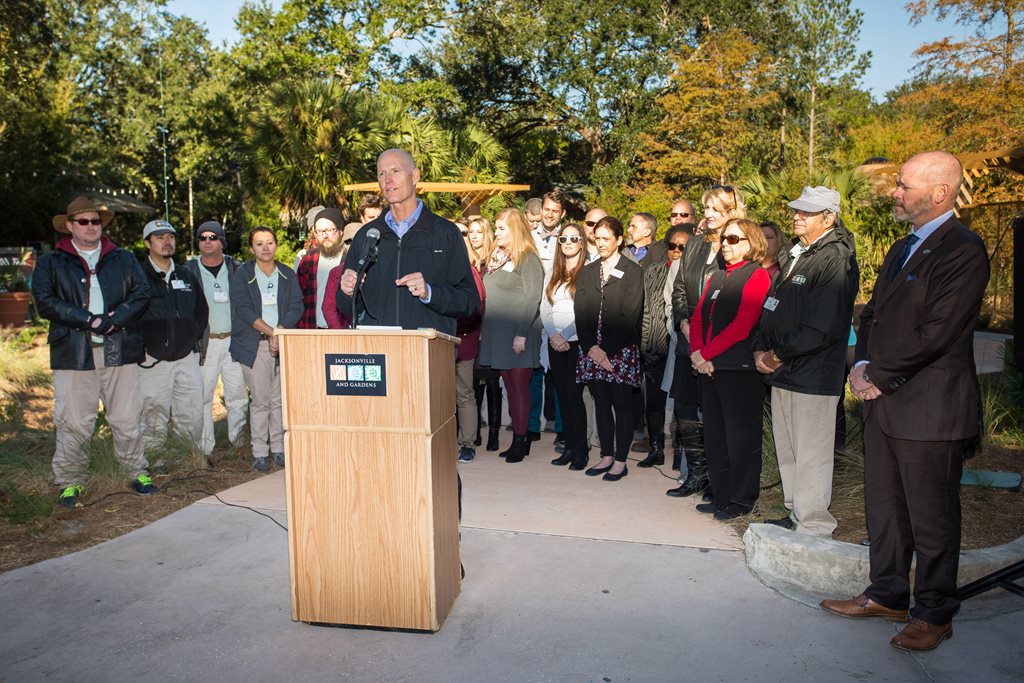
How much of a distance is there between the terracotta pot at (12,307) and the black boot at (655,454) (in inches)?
535

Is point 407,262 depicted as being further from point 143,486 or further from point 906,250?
point 143,486

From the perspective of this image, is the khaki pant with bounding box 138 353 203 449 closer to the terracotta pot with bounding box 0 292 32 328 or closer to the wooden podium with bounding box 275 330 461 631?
the wooden podium with bounding box 275 330 461 631

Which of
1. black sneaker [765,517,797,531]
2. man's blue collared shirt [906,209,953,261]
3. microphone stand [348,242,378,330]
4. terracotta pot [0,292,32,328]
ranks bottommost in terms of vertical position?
black sneaker [765,517,797,531]

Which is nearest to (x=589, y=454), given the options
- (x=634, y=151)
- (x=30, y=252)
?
(x=30, y=252)

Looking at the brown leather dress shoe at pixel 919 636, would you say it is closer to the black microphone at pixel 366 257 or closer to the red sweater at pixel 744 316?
the red sweater at pixel 744 316

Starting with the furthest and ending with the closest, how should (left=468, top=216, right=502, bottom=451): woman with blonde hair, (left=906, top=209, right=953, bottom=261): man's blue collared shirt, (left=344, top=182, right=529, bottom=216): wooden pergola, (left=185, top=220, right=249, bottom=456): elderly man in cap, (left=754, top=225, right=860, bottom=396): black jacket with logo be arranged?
(left=344, top=182, right=529, bottom=216): wooden pergola < (left=468, top=216, right=502, bottom=451): woman with blonde hair < (left=185, top=220, right=249, bottom=456): elderly man in cap < (left=754, top=225, right=860, bottom=396): black jacket with logo < (left=906, top=209, right=953, bottom=261): man's blue collared shirt

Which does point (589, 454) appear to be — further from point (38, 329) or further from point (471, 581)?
point (38, 329)

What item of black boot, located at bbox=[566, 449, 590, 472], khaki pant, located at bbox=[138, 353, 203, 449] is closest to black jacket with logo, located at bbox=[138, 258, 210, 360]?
khaki pant, located at bbox=[138, 353, 203, 449]

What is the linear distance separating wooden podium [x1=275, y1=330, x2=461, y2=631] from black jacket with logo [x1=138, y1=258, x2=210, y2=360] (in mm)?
3500

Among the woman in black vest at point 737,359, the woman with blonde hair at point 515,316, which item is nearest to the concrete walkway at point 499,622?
the woman in black vest at point 737,359

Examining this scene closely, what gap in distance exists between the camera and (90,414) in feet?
20.5

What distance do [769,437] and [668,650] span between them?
298 centimetres

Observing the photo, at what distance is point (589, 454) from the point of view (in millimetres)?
7516

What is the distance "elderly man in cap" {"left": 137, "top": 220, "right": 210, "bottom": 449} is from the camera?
22.5 feet
